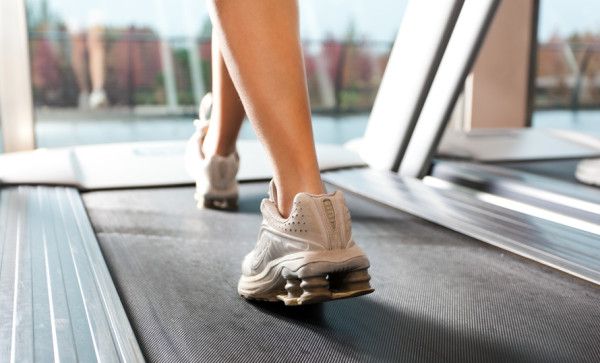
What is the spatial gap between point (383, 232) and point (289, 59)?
677mm

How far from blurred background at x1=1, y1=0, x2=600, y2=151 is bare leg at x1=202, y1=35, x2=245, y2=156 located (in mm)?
3261

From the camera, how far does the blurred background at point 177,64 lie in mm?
5324

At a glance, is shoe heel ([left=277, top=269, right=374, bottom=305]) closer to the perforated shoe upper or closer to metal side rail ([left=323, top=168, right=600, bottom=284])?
the perforated shoe upper

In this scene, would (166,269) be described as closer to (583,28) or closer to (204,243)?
(204,243)

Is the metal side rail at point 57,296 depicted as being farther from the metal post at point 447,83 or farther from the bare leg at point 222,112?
the metal post at point 447,83

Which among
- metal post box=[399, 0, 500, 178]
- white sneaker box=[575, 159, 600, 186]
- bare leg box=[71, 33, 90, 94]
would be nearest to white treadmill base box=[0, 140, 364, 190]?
metal post box=[399, 0, 500, 178]

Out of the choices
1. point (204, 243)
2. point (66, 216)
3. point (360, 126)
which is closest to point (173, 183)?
point (66, 216)

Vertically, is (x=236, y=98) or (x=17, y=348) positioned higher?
(x=236, y=98)

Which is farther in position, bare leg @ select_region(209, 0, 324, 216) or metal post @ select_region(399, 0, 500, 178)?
metal post @ select_region(399, 0, 500, 178)

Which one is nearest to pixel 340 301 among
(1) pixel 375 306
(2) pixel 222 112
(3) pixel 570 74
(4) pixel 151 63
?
(1) pixel 375 306

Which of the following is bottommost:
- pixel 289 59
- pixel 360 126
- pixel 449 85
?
pixel 360 126

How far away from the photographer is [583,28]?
17.9 ft

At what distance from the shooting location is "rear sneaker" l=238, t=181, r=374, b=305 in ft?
2.89

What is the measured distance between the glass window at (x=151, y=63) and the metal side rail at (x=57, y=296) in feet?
11.3
